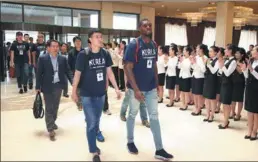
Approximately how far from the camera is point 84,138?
345 centimetres

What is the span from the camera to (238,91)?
168 inches

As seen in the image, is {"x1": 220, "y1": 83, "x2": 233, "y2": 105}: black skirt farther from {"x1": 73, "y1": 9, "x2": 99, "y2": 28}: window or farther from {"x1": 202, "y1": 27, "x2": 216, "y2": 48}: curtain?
{"x1": 202, "y1": 27, "x2": 216, "y2": 48}: curtain

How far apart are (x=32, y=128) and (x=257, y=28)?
15267 mm

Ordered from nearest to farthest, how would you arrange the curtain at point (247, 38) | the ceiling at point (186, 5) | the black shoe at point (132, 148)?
the black shoe at point (132, 148) → the ceiling at point (186, 5) → the curtain at point (247, 38)

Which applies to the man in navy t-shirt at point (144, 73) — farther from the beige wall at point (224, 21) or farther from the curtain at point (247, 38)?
the curtain at point (247, 38)

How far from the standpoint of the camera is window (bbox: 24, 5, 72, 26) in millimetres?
5779

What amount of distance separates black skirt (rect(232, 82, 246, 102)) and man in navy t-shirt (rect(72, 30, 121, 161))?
231cm

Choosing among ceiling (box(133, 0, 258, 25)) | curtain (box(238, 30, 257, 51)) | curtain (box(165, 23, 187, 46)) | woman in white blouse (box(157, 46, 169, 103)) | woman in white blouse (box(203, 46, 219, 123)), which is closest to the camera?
woman in white blouse (box(203, 46, 219, 123))

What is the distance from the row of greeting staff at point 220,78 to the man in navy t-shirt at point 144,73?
1.38 meters

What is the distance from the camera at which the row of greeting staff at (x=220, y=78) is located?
3.53 meters

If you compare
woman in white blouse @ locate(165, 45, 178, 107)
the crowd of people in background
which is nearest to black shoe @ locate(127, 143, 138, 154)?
the crowd of people in background

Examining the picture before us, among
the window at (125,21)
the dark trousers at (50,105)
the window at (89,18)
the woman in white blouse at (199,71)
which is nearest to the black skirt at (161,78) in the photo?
the woman in white blouse at (199,71)

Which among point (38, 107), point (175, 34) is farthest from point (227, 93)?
point (175, 34)

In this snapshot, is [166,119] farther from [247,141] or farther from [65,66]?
[65,66]
